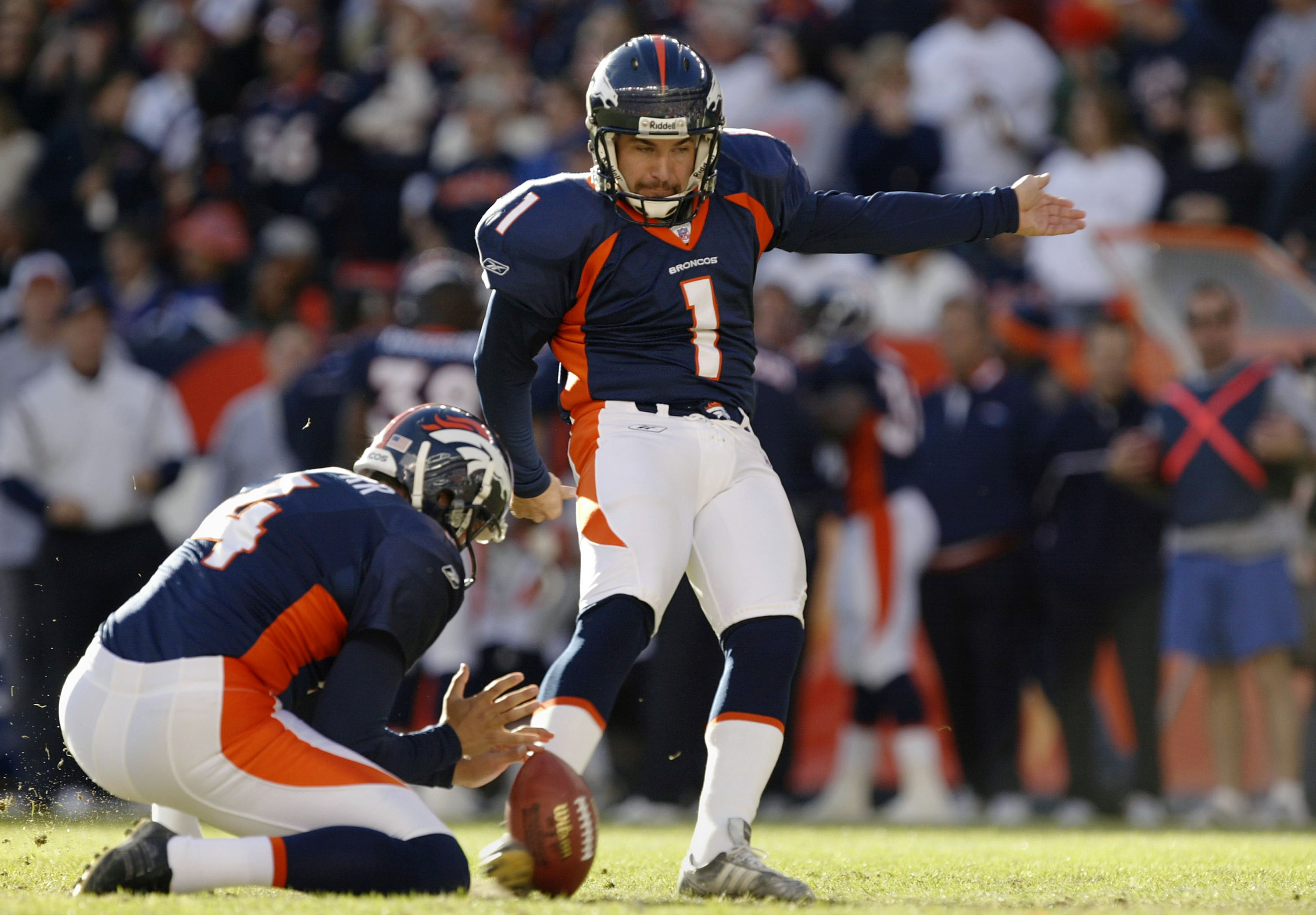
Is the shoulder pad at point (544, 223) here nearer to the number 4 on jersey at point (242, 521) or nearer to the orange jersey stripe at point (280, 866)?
the number 4 on jersey at point (242, 521)

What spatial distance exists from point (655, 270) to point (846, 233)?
21.8 inches

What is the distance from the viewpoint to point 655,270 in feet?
12.8

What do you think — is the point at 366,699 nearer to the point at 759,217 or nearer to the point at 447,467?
the point at 447,467

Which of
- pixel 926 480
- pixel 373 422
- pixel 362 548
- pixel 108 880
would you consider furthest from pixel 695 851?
pixel 926 480

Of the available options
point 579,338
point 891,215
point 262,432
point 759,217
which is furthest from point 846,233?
point 262,432

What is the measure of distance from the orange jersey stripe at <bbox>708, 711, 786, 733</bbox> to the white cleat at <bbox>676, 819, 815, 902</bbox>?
0.73 feet

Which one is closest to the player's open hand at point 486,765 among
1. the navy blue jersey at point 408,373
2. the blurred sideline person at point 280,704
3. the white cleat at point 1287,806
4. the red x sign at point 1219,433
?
the blurred sideline person at point 280,704

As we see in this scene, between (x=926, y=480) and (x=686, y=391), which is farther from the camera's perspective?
(x=926, y=480)

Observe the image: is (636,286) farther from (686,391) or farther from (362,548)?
(362,548)

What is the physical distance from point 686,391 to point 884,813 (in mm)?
4178

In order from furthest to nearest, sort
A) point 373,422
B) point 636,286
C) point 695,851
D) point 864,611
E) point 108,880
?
point 864,611 < point 373,422 < point 636,286 < point 695,851 < point 108,880

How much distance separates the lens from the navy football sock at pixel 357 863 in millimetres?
3270

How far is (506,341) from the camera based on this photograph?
3.97 metres

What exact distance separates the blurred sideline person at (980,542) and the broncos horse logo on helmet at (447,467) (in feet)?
14.0
